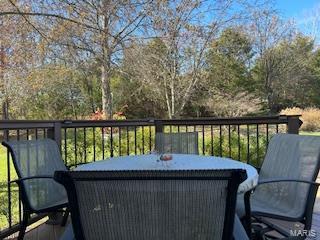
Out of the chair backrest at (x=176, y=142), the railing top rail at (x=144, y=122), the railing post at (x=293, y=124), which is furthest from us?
the railing post at (x=293, y=124)

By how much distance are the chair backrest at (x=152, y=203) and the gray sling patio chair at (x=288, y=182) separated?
805mm

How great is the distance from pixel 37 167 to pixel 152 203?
168 centimetres

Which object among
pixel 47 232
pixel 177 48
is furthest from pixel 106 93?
pixel 47 232

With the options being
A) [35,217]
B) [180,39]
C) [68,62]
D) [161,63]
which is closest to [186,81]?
[161,63]

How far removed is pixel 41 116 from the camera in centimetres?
1734

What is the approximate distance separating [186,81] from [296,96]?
12.6m

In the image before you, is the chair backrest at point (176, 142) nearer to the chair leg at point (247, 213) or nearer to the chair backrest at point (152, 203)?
the chair leg at point (247, 213)

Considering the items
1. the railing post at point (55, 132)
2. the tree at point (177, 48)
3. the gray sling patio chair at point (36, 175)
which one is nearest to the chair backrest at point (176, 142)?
the railing post at point (55, 132)

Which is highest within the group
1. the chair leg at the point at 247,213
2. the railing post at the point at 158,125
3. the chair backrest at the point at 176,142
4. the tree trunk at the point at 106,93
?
the tree trunk at the point at 106,93

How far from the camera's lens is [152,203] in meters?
1.18

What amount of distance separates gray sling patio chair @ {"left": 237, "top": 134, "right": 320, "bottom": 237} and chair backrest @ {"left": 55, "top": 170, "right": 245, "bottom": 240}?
0.80m

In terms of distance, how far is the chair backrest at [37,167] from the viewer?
2.40m

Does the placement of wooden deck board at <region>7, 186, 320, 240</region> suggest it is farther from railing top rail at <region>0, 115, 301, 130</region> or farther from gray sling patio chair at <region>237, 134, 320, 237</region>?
railing top rail at <region>0, 115, 301, 130</region>

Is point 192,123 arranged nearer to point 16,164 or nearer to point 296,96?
point 16,164
